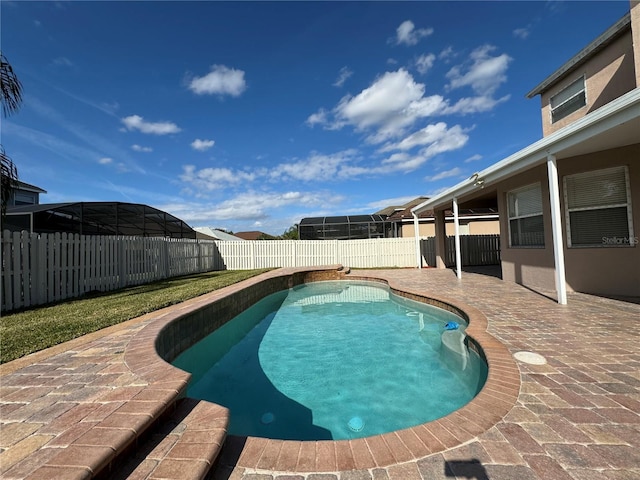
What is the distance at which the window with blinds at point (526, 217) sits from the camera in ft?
25.8

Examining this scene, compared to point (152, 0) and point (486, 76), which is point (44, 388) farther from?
point (486, 76)

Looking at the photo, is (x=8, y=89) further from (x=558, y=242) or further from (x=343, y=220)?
(x=343, y=220)

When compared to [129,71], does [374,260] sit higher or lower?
lower

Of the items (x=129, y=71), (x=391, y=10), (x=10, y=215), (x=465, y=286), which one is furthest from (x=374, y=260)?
(x=10, y=215)

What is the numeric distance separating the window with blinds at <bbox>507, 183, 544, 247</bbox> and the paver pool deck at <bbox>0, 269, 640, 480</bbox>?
16.6 ft

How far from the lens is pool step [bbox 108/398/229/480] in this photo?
155 centimetres

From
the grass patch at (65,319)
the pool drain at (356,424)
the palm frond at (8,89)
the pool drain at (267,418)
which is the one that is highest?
the palm frond at (8,89)

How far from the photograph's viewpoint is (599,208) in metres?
6.61

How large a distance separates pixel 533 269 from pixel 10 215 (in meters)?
20.7

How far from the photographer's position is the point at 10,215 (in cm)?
1278

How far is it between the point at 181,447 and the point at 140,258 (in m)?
10.5

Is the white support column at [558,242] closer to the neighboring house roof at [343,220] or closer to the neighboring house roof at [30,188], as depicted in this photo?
the neighboring house roof at [343,220]

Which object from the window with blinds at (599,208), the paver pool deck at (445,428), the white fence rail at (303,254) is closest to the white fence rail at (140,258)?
the white fence rail at (303,254)

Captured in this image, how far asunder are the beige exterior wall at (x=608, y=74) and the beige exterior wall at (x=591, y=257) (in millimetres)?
2556
